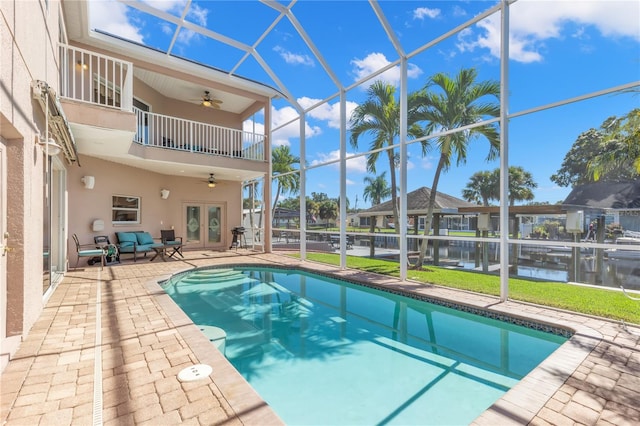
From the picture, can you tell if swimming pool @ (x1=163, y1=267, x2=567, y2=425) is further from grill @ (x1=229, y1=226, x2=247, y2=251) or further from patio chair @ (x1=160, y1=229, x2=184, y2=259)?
grill @ (x1=229, y1=226, x2=247, y2=251)

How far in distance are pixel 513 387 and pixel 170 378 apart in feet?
10.6

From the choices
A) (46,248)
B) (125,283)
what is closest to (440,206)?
(125,283)

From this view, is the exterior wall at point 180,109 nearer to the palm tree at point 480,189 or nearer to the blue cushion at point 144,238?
the blue cushion at point 144,238

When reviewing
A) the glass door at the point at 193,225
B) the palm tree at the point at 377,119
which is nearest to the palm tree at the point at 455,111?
the palm tree at the point at 377,119

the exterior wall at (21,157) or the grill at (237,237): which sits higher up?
the exterior wall at (21,157)

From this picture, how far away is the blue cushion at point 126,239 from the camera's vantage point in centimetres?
1005

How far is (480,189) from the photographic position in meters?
7.59

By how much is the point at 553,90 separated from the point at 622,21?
134cm

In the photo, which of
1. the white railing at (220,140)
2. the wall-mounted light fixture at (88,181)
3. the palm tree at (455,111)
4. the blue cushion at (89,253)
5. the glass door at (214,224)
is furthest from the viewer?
the glass door at (214,224)

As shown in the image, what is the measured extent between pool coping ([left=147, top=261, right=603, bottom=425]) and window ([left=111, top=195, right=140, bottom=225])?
516 centimetres

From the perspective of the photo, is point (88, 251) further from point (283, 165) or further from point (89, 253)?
point (283, 165)

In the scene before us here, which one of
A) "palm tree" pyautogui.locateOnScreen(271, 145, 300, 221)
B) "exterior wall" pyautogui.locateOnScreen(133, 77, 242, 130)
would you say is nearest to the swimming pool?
"exterior wall" pyautogui.locateOnScreen(133, 77, 242, 130)

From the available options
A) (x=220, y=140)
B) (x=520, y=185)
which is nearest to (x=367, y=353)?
(x=520, y=185)

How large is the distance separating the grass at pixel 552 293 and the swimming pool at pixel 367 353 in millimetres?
1129
